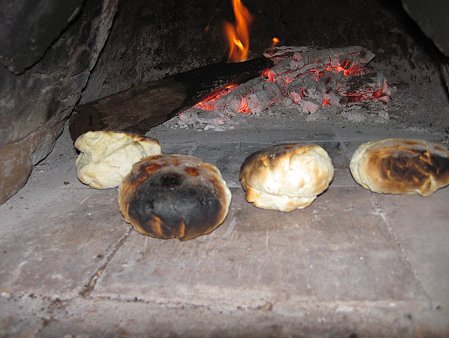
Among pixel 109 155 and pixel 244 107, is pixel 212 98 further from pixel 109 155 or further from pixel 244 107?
pixel 109 155

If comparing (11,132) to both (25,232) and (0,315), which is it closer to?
(25,232)

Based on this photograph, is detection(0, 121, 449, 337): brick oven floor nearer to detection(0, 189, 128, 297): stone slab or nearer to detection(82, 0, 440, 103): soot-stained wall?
detection(0, 189, 128, 297): stone slab

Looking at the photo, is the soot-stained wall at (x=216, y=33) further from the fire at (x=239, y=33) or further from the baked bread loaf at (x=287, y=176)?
the baked bread loaf at (x=287, y=176)

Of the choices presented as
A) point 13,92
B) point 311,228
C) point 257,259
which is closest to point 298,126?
point 311,228

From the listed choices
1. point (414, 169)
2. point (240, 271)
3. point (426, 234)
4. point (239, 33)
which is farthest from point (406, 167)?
point (239, 33)

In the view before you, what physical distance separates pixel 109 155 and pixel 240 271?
1160mm

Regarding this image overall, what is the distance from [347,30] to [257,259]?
10.9 feet

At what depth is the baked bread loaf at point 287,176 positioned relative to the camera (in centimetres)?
195

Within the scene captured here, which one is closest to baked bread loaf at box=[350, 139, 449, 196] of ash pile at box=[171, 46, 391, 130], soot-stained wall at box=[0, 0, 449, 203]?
soot-stained wall at box=[0, 0, 449, 203]

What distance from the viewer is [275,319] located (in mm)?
1478

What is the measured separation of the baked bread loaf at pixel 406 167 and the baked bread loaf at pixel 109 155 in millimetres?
1370

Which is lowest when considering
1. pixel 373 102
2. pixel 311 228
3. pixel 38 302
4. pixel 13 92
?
pixel 373 102

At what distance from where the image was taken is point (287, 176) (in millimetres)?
1953

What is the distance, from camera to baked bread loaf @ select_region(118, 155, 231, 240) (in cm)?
182
